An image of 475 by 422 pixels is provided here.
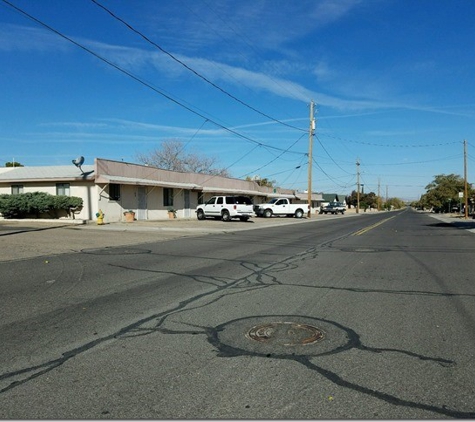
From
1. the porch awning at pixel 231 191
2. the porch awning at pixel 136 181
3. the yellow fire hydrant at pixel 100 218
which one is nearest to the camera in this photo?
the yellow fire hydrant at pixel 100 218

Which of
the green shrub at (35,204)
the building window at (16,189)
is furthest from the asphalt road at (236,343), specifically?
the building window at (16,189)

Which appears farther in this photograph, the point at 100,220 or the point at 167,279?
the point at 100,220

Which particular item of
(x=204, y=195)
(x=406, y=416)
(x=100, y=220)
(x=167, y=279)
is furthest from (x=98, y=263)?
(x=204, y=195)

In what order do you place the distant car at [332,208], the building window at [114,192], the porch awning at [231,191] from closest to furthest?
the building window at [114,192]
the porch awning at [231,191]
the distant car at [332,208]

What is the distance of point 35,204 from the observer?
28.2m

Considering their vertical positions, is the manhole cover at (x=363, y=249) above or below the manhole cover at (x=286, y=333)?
below

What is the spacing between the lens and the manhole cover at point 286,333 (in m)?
5.28

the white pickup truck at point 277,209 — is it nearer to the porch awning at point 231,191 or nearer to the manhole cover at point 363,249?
the porch awning at point 231,191

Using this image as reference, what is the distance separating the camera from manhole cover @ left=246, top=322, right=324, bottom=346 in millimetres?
5277

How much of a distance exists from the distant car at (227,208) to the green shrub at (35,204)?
36.5 ft

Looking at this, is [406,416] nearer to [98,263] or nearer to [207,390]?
[207,390]

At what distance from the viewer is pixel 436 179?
383 ft

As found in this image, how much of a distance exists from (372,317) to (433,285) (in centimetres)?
317

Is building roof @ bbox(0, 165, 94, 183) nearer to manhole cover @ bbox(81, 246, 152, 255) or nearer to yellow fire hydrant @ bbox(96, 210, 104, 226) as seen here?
yellow fire hydrant @ bbox(96, 210, 104, 226)
